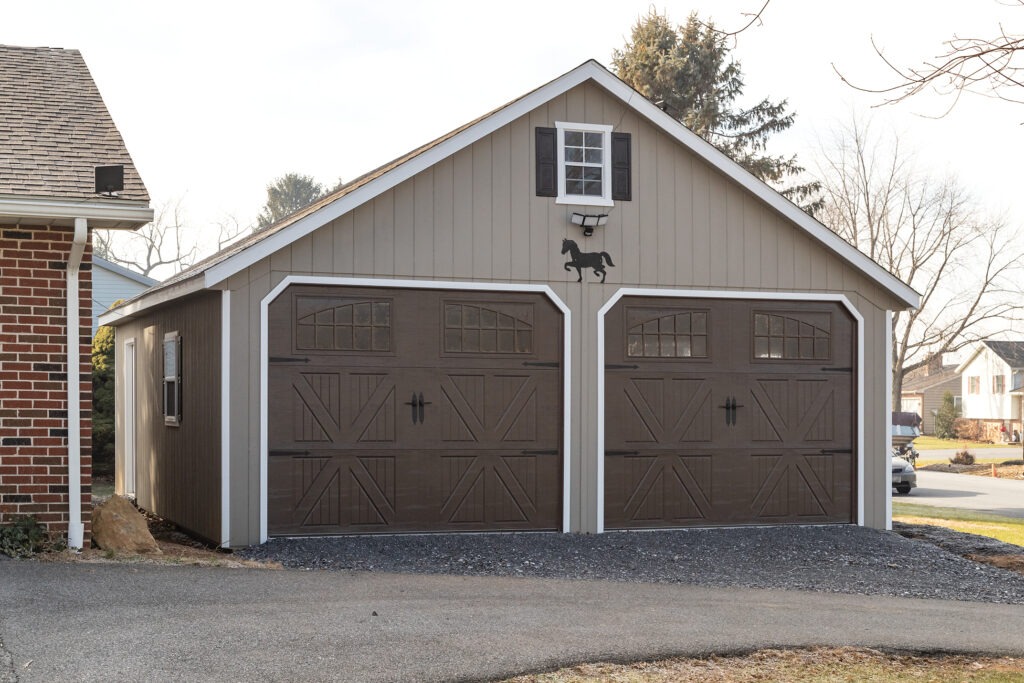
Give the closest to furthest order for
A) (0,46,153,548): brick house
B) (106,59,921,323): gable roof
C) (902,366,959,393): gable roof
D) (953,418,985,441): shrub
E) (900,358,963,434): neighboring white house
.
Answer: (0,46,153,548): brick house → (106,59,921,323): gable roof → (953,418,985,441): shrub → (900,358,963,434): neighboring white house → (902,366,959,393): gable roof

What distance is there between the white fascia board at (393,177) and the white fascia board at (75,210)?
1595 millimetres

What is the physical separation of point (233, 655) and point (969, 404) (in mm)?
61324

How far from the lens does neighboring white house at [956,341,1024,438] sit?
56438 mm

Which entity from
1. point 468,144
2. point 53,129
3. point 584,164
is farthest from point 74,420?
point 584,164

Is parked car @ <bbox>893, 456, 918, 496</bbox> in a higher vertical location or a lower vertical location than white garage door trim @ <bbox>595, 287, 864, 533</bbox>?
lower

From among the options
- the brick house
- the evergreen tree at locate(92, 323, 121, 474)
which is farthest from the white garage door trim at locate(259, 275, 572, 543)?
the evergreen tree at locate(92, 323, 121, 474)

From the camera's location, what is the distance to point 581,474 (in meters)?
12.8

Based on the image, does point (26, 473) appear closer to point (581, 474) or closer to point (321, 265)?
point (321, 265)

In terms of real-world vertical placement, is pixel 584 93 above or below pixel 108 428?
above

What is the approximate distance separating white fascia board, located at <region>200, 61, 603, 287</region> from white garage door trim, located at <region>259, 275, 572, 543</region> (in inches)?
16.8

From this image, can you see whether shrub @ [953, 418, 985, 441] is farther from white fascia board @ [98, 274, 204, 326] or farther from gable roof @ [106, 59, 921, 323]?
white fascia board @ [98, 274, 204, 326]

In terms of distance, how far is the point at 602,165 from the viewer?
Result: 42.9ft

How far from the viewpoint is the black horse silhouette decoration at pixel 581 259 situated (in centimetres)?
1286

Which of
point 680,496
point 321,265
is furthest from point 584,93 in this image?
point 680,496
